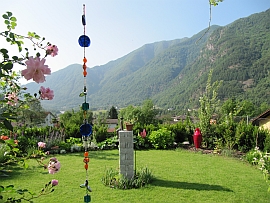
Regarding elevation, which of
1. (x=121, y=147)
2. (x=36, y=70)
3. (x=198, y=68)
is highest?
(x=198, y=68)

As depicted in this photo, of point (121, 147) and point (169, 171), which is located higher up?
point (121, 147)

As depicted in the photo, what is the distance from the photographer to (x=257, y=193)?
4.19 meters

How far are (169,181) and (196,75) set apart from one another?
9527cm

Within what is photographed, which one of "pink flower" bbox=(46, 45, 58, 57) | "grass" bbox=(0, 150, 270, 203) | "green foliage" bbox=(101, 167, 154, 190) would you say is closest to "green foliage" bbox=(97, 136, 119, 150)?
"grass" bbox=(0, 150, 270, 203)

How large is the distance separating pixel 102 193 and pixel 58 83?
192 m

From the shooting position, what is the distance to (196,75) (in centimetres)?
9662

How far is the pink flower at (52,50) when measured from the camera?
1.28 meters

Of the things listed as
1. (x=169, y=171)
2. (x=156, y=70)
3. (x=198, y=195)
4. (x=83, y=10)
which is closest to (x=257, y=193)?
(x=198, y=195)

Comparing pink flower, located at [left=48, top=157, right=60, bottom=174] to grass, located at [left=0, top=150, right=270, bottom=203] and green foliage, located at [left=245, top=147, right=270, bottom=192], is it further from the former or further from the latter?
grass, located at [left=0, top=150, right=270, bottom=203]

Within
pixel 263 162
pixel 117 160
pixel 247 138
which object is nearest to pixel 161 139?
pixel 117 160

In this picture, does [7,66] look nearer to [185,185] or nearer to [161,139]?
[185,185]

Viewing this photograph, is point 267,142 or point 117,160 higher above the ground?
point 267,142

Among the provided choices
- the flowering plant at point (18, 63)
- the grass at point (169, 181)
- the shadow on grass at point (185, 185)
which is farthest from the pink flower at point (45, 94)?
the shadow on grass at point (185, 185)

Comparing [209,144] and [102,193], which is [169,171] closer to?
[102,193]
